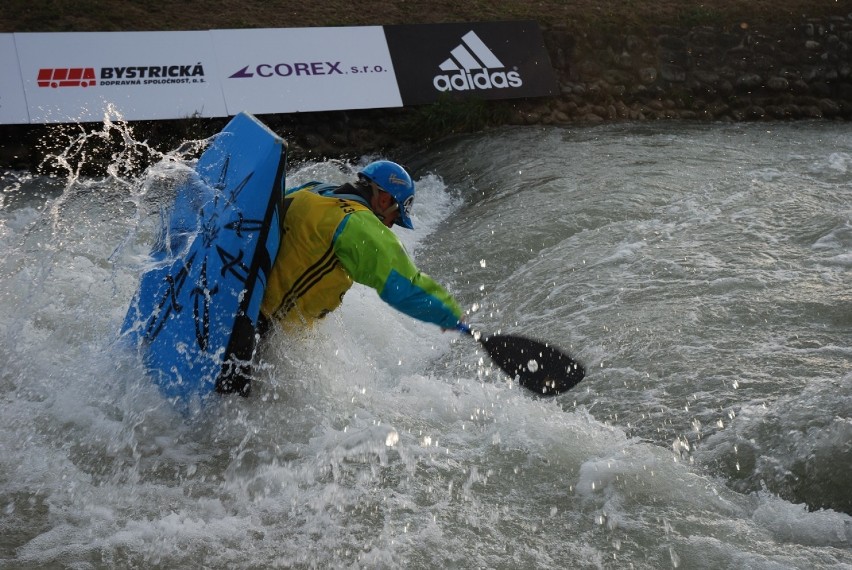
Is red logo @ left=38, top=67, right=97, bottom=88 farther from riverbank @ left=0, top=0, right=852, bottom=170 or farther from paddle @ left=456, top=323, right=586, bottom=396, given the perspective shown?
paddle @ left=456, top=323, right=586, bottom=396

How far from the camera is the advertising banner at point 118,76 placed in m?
9.11

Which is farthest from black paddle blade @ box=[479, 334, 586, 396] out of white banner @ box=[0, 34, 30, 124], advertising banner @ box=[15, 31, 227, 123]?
white banner @ box=[0, 34, 30, 124]

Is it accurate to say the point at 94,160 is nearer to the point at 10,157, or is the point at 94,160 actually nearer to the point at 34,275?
the point at 10,157

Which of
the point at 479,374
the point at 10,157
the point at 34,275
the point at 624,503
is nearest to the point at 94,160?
the point at 10,157

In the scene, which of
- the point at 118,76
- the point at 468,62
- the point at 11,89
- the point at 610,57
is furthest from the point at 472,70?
the point at 11,89

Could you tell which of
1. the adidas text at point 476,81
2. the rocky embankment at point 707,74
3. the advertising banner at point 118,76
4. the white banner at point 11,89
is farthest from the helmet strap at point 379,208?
the rocky embankment at point 707,74

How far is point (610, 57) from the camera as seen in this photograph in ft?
38.7

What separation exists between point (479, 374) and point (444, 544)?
1.82 m

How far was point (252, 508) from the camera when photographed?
3736 millimetres

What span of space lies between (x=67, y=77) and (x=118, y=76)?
47 cm

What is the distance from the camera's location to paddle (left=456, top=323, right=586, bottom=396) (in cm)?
427

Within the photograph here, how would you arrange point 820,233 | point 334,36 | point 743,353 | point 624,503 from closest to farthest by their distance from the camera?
1. point 624,503
2. point 743,353
3. point 820,233
4. point 334,36

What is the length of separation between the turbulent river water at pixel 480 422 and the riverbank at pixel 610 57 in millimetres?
3615

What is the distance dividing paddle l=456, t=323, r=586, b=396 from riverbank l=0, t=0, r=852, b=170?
6125 millimetres
